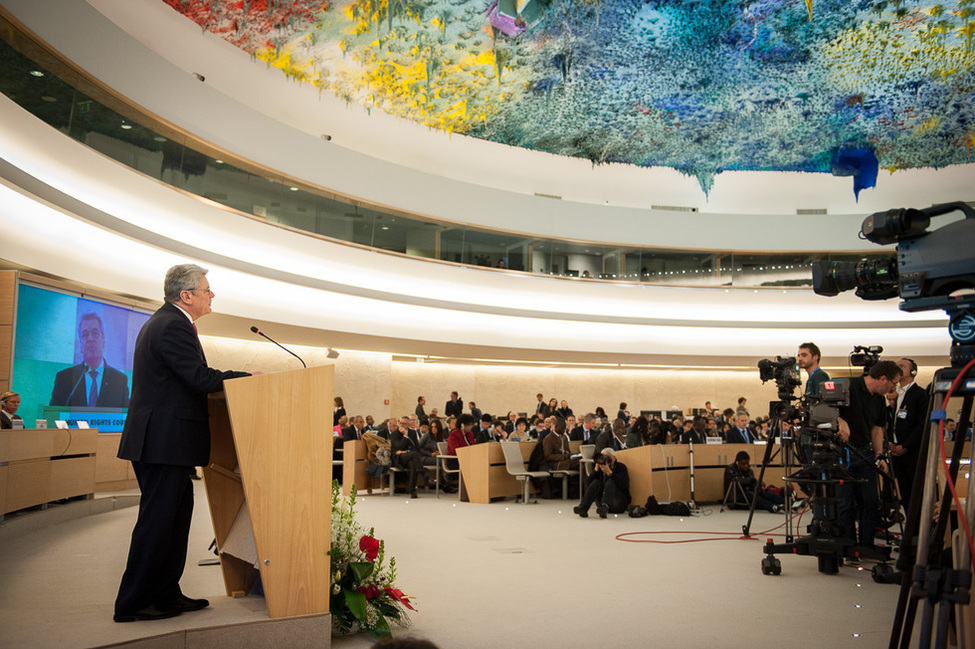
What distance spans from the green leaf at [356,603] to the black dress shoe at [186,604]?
0.59 meters

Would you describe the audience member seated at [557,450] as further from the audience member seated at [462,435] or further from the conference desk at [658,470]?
the audience member seated at [462,435]

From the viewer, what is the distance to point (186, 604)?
288 centimetres

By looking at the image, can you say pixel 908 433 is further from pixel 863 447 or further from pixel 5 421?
pixel 5 421

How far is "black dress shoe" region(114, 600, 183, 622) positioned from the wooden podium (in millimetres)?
388

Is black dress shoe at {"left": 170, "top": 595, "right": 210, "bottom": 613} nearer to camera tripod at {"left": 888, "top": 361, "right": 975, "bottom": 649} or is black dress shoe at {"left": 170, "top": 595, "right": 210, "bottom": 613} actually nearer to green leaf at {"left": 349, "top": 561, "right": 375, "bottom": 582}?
green leaf at {"left": 349, "top": 561, "right": 375, "bottom": 582}

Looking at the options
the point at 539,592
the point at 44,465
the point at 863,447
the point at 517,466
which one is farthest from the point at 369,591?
the point at 517,466

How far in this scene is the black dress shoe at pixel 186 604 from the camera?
2844 mm

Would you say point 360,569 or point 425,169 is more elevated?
point 425,169

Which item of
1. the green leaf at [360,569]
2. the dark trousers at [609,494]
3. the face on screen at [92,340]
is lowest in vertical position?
the dark trousers at [609,494]

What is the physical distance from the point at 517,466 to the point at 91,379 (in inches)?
236

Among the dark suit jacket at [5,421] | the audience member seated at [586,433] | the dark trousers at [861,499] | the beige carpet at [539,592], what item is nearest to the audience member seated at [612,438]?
the audience member seated at [586,433]

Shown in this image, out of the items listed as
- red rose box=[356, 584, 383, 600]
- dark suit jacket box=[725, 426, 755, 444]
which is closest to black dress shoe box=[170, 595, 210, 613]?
red rose box=[356, 584, 383, 600]

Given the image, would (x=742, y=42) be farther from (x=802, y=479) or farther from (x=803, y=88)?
(x=802, y=479)

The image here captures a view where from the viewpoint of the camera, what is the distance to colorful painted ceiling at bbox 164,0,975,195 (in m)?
10.9
